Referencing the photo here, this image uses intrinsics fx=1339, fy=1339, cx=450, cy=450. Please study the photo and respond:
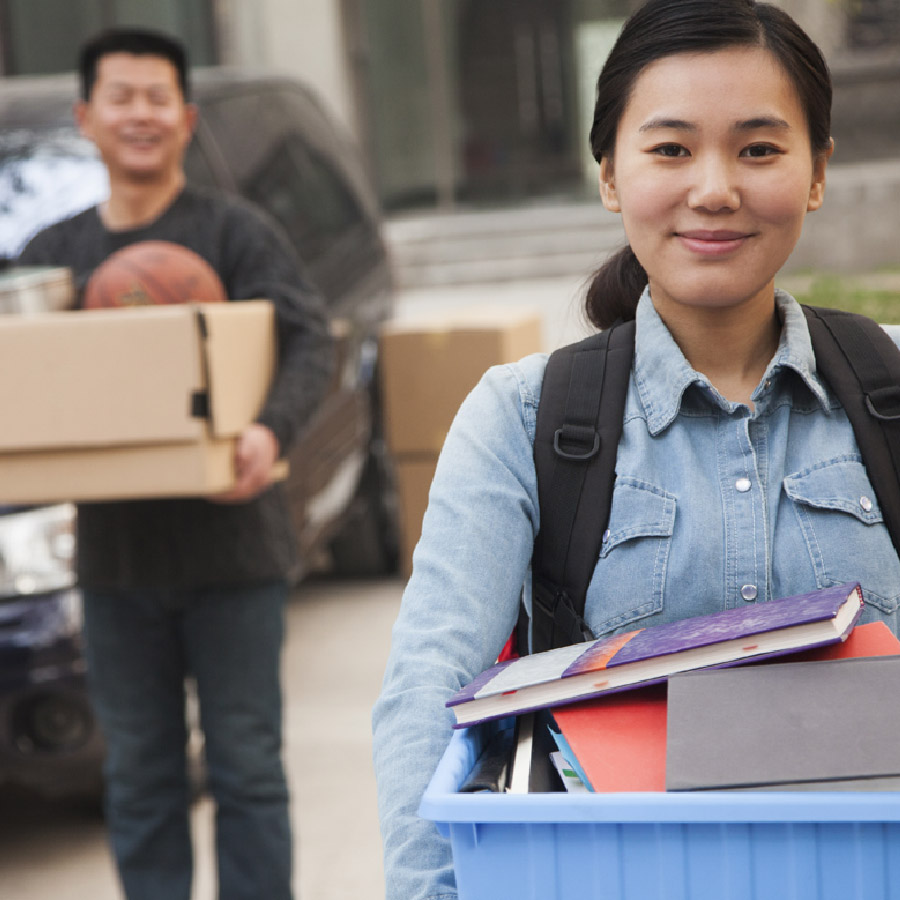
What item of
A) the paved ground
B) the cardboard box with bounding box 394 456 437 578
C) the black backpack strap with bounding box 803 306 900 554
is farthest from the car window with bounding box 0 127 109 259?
the black backpack strap with bounding box 803 306 900 554

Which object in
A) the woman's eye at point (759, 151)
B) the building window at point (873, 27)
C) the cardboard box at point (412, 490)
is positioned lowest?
the cardboard box at point (412, 490)

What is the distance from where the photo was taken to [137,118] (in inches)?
117

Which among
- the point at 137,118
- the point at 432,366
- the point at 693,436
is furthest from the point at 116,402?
the point at 432,366

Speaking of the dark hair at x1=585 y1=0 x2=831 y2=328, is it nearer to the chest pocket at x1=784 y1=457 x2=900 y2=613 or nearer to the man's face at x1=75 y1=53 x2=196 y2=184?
the chest pocket at x1=784 y1=457 x2=900 y2=613

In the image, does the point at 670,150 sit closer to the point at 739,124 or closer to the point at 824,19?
the point at 739,124

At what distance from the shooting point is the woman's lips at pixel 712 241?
145cm

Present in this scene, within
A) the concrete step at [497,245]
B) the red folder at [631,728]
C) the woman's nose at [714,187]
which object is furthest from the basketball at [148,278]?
the concrete step at [497,245]

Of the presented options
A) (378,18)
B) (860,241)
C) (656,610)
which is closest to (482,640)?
(656,610)

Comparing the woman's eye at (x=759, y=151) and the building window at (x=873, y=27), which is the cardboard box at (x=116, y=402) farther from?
the building window at (x=873, y=27)

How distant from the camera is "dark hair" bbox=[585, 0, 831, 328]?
145cm

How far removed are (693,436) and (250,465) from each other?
1.51m

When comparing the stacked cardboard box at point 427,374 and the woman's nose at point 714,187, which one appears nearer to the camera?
the woman's nose at point 714,187

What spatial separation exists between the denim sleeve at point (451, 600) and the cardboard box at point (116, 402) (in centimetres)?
129

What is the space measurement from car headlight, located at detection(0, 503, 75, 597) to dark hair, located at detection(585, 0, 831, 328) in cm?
218
